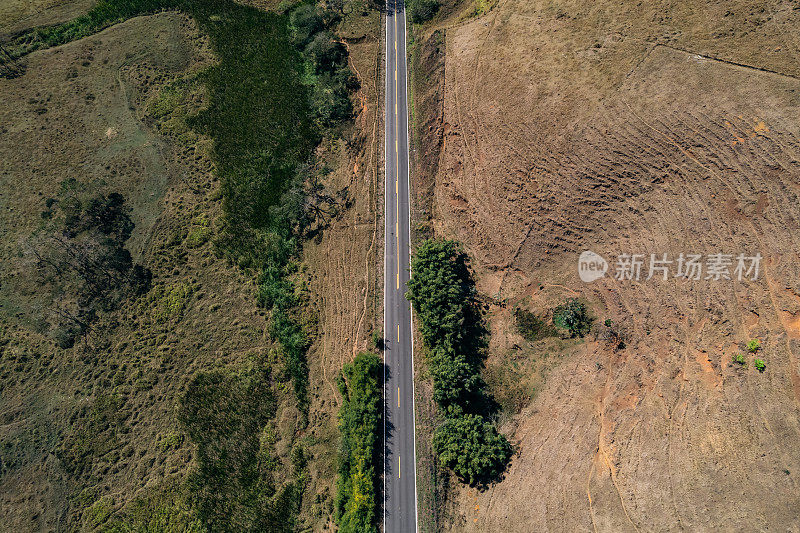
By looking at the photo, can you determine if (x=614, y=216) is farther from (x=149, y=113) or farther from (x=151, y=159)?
(x=149, y=113)

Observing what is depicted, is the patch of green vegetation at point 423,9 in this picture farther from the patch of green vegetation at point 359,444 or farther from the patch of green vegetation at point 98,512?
the patch of green vegetation at point 98,512

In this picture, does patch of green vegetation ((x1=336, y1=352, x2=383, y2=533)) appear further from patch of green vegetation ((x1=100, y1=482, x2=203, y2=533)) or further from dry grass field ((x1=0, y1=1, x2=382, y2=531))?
patch of green vegetation ((x1=100, y1=482, x2=203, y2=533))

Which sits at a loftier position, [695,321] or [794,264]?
[794,264]

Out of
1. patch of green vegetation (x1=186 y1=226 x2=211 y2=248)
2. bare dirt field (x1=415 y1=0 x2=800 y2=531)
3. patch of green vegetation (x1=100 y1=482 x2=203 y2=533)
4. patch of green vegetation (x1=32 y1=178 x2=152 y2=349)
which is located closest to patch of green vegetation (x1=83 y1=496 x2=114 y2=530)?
patch of green vegetation (x1=100 y1=482 x2=203 y2=533)

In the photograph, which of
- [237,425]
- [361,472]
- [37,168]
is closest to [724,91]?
[361,472]

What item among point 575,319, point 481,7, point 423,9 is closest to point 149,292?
point 575,319
